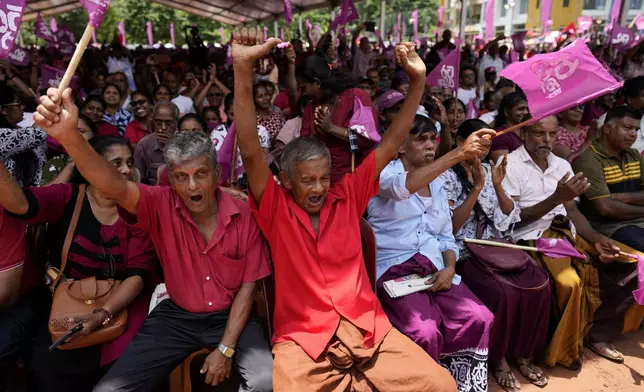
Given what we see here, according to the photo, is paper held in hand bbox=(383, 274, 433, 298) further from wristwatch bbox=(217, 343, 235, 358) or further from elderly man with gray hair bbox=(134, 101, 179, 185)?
elderly man with gray hair bbox=(134, 101, 179, 185)

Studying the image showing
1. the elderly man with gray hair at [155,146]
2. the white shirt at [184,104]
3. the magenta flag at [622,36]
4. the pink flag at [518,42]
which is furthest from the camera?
the pink flag at [518,42]

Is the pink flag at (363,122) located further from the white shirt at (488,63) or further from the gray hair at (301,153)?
the white shirt at (488,63)

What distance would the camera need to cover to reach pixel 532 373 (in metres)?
2.99

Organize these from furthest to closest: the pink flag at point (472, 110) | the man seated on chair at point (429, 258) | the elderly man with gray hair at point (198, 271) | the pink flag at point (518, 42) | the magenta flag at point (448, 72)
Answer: the pink flag at point (518, 42)
the pink flag at point (472, 110)
the magenta flag at point (448, 72)
the man seated on chair at point (429, 258)
the elderly man with gray hair at point (198, 271)

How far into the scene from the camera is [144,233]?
2.52m

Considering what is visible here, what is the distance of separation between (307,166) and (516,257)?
1645 millimetres

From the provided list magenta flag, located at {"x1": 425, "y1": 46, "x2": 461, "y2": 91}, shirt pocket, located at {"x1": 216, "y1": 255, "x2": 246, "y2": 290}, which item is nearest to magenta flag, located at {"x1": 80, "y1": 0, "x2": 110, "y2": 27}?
shirt pocket, located at {"x1": 216, "y1": 255, "x2": 246, "y2": 290}

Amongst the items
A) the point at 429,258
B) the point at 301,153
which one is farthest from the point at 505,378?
the point at 301,153

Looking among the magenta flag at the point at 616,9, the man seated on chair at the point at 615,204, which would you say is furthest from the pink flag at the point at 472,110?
the magenta flag at the point at 616,9

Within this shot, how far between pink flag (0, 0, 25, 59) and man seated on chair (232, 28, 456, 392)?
1.39 m

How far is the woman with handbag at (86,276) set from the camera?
7.34 feet

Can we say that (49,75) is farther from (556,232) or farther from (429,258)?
(556,232)

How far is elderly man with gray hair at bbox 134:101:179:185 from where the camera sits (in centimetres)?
401

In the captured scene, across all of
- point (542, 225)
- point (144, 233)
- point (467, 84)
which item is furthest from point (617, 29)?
point (144, 233)
